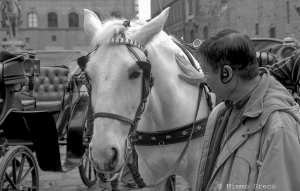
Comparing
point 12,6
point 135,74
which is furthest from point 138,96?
point 12,6

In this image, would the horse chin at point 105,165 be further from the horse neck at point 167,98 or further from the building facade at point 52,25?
the building facade at point 52,25

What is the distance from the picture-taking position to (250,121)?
1.35 m

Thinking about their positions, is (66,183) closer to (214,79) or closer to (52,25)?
(214,79)

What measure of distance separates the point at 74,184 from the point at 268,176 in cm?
475

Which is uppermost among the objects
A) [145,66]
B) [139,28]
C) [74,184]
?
[139,28]

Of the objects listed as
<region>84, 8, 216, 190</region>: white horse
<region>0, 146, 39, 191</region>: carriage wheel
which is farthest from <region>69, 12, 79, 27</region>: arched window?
<region>84, 8, 216, 190</region>: white horse

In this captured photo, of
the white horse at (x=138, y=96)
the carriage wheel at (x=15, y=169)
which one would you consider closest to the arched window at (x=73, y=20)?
the carriage wheel at (x=15, y=169)

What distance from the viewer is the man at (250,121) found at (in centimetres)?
121

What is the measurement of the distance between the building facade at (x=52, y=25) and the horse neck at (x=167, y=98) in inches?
1660

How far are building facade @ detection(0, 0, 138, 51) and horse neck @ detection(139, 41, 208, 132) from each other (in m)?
42.2

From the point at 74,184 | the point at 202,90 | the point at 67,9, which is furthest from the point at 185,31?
the point at 202,90

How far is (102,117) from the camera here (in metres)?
1.84

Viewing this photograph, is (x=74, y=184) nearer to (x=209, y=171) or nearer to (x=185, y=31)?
(x=209, y=171)

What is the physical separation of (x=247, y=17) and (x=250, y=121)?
28062 mm
